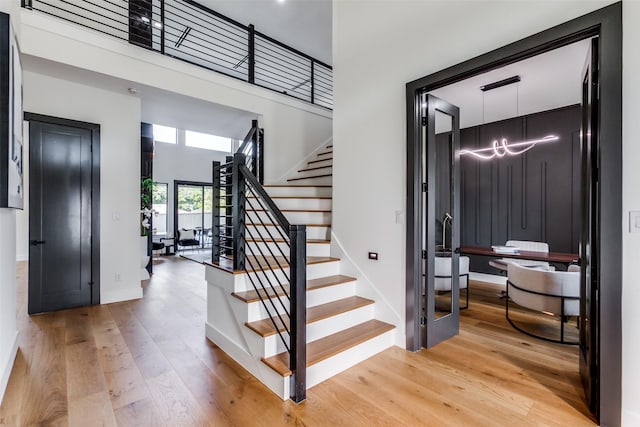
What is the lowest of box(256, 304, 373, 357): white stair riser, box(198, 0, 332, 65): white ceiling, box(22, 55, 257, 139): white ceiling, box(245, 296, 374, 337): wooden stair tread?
box(256, 304, 373, 357): white stair riser

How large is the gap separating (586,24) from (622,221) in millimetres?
1168

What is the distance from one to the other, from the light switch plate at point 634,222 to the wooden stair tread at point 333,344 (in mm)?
1813

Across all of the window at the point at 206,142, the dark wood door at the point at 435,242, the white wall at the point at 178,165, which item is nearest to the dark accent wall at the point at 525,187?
the dark wood door at the point at 435,242

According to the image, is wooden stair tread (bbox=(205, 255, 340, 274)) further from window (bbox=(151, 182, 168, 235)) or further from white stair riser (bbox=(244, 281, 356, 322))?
window (bbox=(151, 182, 168, 235))

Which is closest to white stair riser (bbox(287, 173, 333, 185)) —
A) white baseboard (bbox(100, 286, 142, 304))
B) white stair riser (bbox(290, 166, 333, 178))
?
white stair riser (bbox(290, 166, 333, 178))

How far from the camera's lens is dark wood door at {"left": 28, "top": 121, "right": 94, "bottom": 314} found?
3605 mm

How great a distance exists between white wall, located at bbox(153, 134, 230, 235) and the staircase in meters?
8.39

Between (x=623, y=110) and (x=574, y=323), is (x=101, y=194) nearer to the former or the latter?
(x=623, y=110)

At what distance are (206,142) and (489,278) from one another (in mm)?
10269

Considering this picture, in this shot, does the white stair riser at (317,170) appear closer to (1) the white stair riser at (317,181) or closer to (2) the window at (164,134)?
(1) the white stair riser at (317,181)

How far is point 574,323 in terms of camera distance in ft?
11.1

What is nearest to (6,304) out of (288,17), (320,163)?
(320,163)

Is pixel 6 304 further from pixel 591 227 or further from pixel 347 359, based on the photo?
pixel 591 227

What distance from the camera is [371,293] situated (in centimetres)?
301
